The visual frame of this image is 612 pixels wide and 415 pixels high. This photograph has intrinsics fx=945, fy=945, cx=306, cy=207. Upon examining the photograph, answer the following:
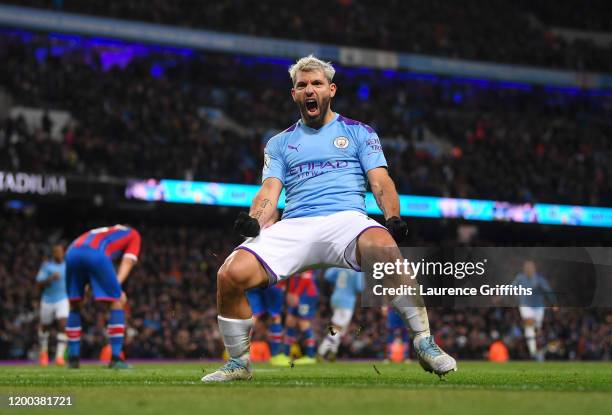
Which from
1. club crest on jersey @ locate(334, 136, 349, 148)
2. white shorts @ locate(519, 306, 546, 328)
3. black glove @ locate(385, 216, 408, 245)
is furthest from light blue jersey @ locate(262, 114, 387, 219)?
white shorts @ locate(519, 306, 546, 328)

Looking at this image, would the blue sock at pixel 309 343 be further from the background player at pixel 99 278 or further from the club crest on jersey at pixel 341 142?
the club crest on jersey at pixel 341 142

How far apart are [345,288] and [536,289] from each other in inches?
359

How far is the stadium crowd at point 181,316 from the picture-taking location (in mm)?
21672

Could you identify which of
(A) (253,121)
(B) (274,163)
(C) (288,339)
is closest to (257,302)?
(C) (288,339)

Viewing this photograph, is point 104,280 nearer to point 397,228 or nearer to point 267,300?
point 267,300

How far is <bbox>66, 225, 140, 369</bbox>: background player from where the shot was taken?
38.2ft

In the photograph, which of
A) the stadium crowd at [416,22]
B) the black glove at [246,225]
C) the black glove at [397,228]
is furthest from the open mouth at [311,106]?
the stadium crowd at [416,22]

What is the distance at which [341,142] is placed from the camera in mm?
7051

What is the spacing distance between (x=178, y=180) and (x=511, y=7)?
21.6 meters

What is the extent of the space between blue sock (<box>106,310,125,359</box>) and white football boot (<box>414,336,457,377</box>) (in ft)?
20.1

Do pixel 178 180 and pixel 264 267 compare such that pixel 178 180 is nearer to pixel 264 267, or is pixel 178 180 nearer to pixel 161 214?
pixel 161 214

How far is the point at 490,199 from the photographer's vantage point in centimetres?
3123

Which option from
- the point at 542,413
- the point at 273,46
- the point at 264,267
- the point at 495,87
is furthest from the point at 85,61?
the point at 542,413

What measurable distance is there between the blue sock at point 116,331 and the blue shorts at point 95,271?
0.81 feet
